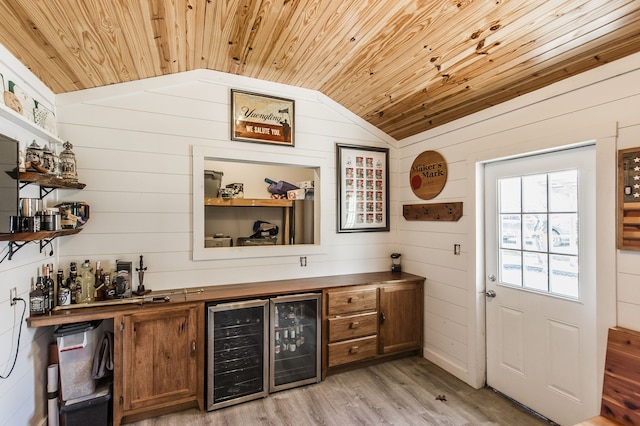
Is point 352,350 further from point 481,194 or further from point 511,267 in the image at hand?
point 481,194

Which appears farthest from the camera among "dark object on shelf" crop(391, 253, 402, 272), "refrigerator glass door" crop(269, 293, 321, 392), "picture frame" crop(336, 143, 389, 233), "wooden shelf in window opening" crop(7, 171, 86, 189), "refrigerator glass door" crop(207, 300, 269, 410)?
"dark object on shelf" crop(391, 253, 402, 272)

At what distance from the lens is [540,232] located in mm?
2318

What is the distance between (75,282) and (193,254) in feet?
2.74

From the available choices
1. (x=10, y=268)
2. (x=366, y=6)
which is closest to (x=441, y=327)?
(x=366, y=6)

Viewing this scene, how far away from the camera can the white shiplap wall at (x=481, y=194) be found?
1807 mm

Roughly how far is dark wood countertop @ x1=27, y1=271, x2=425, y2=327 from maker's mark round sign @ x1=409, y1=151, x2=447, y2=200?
36.8 inches

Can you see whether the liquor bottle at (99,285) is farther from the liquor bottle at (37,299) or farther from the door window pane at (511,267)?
the door window pane at (511,267)

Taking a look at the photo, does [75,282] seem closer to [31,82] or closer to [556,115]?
[31,82]

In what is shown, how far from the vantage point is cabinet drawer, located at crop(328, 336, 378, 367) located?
9.33 feet

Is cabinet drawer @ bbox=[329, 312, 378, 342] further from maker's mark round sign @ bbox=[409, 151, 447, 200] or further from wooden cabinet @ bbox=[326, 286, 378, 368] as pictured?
maker's mark round sign @ bbox=[409, 151, 447, 200]

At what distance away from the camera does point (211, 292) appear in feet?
8.38

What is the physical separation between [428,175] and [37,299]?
11.1 ft

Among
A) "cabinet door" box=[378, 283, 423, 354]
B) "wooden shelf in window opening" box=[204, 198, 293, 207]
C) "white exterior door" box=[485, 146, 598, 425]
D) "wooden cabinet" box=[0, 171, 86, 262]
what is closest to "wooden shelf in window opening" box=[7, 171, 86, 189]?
"wooden cabinet" box=[0, 171, 86, 262]

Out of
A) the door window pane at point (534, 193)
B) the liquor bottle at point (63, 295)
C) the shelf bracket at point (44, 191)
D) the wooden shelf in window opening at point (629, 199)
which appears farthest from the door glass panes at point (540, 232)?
the shelf bracket at point (44, 191)
